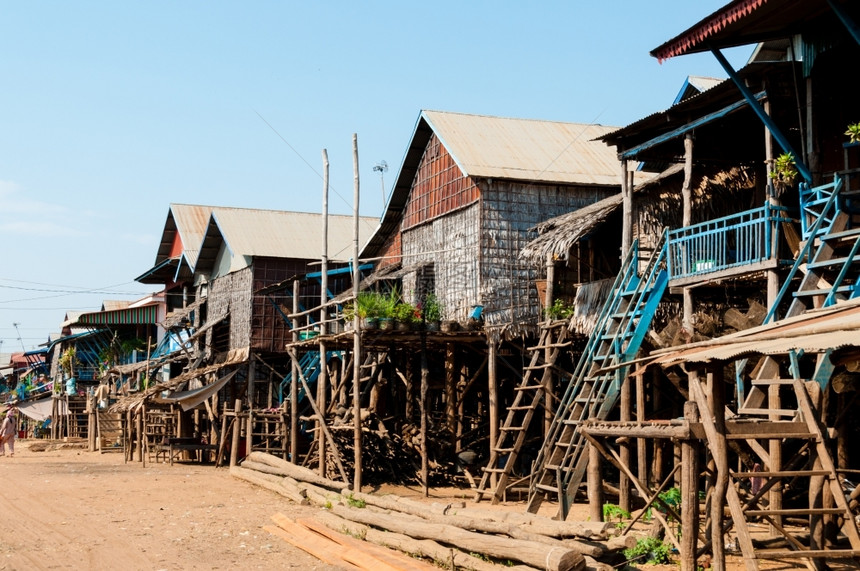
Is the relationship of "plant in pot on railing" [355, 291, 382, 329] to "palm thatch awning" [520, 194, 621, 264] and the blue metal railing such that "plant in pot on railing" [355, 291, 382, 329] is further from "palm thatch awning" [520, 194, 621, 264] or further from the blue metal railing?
the blue metal railing

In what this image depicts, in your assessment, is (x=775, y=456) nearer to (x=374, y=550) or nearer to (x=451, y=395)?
(x=374, y=550)

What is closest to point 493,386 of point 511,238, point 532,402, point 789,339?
point 532,402

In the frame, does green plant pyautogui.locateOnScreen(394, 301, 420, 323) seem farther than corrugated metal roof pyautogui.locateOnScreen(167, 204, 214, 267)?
No

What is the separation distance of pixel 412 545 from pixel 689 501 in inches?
185

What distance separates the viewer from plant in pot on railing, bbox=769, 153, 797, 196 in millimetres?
13344

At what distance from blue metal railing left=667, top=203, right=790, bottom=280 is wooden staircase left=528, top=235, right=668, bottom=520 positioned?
23.7 inches

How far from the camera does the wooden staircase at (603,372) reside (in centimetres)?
1498

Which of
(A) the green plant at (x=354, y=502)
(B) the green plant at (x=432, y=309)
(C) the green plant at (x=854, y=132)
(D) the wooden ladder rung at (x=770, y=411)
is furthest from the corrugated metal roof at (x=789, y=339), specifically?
(B) the green plant at (x=432, y=309)

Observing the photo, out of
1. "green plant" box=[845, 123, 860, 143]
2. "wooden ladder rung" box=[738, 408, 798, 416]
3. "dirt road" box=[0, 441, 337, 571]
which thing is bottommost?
"dirt road" box=[0, 441, 337, 571]

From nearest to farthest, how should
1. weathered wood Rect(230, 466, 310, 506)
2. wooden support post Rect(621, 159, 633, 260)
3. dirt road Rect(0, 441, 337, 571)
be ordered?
dirt road Rect(0, 441, 337, 571) → wooden support post Rect(621, 159, 633, 260) → weathered wood Rect(230, 466, 310, 506)

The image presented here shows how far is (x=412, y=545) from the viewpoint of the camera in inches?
503

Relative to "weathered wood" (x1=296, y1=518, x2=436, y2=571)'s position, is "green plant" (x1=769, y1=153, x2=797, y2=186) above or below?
above

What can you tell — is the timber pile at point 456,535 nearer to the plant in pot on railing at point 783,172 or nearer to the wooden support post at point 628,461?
the wooden support post at point 628,461

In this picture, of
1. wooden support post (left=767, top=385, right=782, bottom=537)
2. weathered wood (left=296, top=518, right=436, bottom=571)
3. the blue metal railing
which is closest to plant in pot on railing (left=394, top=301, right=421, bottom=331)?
weathered wood (left=296, top=518, right=436, bottom=571)
